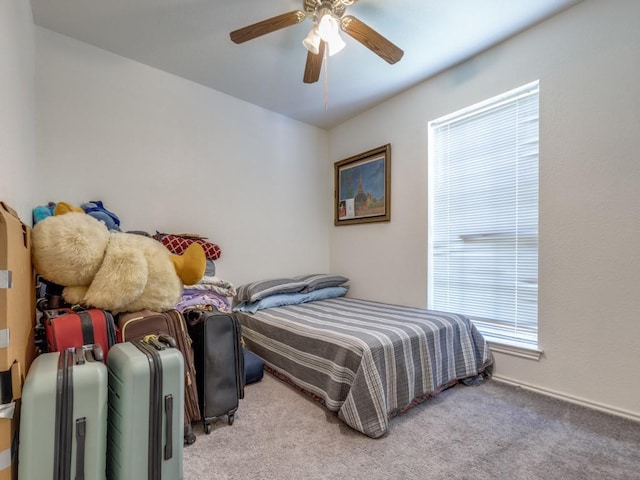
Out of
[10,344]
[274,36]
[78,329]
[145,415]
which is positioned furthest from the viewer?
[274,36]

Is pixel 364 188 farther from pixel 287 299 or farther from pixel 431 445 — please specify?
pixel 431 445

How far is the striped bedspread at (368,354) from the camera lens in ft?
5.14

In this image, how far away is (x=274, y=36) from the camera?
204cm

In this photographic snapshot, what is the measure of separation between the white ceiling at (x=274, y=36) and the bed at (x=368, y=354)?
2017 millimetres

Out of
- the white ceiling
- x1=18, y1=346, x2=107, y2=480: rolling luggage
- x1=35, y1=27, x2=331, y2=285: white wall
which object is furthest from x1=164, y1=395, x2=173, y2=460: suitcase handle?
the white ceiling

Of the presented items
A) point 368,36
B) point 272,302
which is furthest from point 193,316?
point 368,36

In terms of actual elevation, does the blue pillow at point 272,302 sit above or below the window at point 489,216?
below

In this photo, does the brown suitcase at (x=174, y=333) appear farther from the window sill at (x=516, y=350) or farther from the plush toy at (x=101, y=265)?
the window sill at (x=516, y=350)

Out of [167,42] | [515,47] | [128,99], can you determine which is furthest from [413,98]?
[128,99]

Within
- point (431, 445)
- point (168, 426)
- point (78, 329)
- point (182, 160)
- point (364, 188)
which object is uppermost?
point (182, 160)

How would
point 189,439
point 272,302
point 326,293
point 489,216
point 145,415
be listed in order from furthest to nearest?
point 326,293 < point 272,302 < point 489,216 < point 189,439 < point 145,415

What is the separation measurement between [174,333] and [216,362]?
272 millimetres

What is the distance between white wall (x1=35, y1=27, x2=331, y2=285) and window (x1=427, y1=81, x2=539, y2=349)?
1.48 metres

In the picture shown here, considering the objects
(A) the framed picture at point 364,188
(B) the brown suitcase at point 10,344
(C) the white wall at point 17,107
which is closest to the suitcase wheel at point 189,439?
(B) the brown suitcase at point 10,344
